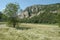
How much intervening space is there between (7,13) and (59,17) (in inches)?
1039

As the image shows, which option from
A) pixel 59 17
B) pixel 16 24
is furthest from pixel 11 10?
pixel 59 17

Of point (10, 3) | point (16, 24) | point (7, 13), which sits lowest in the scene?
point (16, 24)

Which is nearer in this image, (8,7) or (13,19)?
(13,19)

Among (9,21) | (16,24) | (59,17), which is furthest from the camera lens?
(16,24)

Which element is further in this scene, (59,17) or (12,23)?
(12,23)

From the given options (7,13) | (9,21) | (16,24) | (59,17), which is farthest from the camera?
(7,13)

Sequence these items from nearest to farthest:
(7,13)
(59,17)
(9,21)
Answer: (59,17) → (9,21) → (7,13)

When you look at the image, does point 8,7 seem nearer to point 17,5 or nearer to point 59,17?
point 17,5

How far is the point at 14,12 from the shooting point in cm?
5616

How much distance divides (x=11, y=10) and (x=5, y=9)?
8.67ft

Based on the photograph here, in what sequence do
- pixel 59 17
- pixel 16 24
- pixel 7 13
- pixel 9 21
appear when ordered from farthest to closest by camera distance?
pixel 7 13 → pixel 16 24 → pixel 9 21 → pixel 59 17

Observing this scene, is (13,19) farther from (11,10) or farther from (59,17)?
(59,17)

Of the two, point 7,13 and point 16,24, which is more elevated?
point 7,13

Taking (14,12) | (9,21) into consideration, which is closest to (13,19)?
(9,21)
